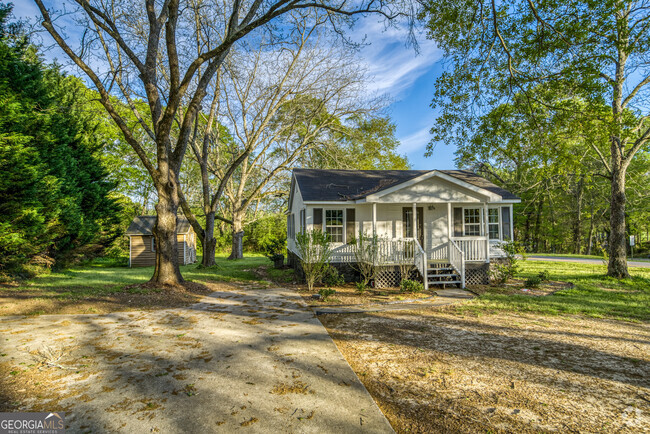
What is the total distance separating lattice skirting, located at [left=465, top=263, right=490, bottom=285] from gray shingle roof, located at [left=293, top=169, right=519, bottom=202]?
3.30 metres

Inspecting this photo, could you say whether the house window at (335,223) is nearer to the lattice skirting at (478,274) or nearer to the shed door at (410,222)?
the shed door at (410,222)

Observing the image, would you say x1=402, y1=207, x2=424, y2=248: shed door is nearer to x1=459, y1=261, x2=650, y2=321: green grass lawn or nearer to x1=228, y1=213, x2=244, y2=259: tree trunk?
x1=459, y1=261, x2=650, y2=321: green grass lawn

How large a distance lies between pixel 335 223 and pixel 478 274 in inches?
216

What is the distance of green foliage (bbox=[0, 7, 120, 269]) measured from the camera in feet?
30.2

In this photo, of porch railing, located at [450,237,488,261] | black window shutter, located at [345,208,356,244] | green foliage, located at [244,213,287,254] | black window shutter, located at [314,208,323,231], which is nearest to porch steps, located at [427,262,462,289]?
porch railing, located at [450,237,488,261]

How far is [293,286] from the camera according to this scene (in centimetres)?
1127

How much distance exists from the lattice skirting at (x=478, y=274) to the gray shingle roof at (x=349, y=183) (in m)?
3.30

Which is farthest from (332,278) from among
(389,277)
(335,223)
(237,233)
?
(237,233)

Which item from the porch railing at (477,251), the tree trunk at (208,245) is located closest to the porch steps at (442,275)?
the porch railing at (477,251)

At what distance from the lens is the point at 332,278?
437 inches

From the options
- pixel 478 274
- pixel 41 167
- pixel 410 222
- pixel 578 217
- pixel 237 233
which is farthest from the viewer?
pixel 578 217

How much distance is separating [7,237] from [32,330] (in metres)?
5.36

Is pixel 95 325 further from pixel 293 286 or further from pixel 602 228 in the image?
pixel 602 228

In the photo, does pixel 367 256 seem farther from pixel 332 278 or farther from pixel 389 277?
pixel 332 278
